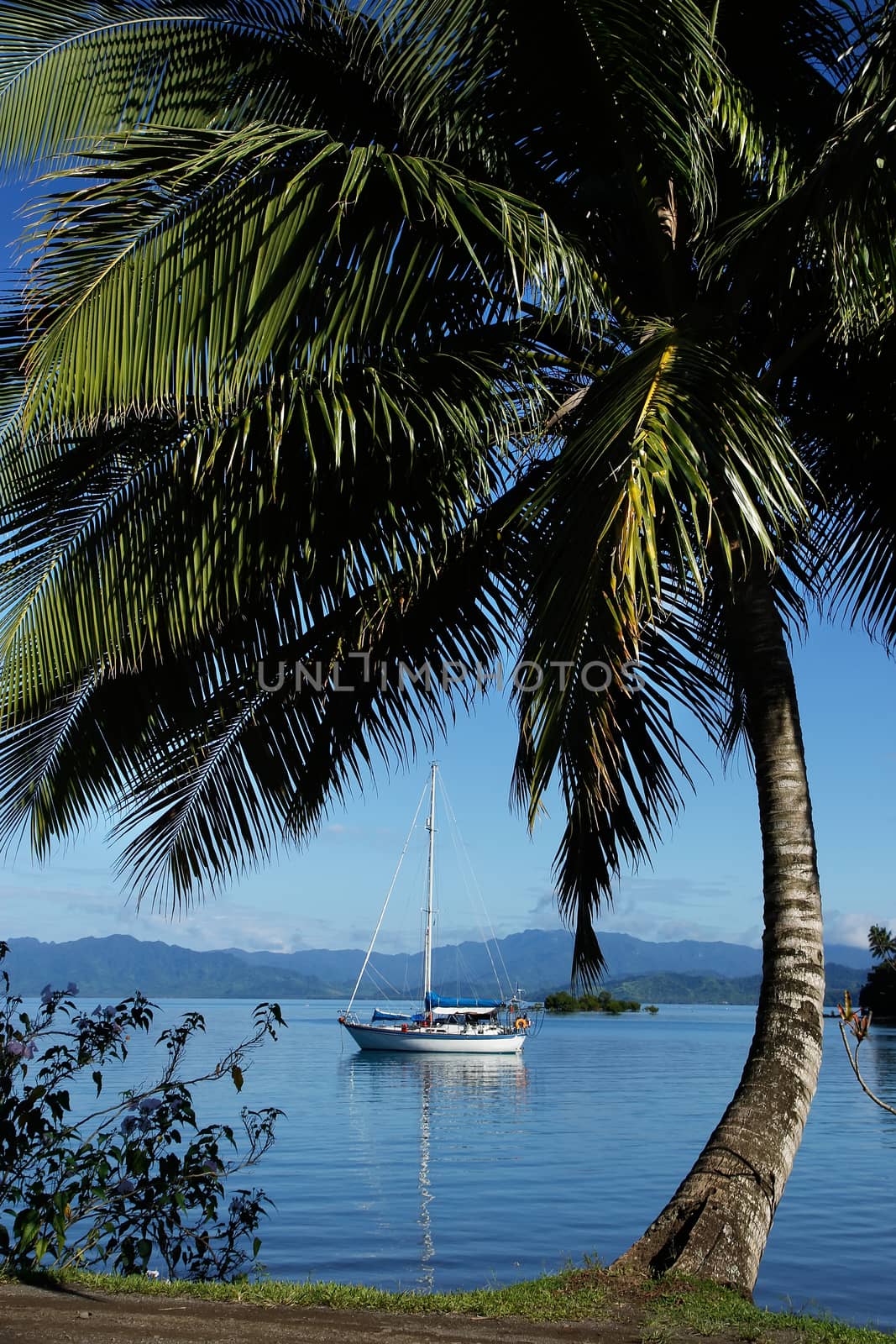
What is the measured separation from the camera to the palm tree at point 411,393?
4.98m

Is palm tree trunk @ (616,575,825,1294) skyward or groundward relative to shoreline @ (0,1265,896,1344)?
skyward

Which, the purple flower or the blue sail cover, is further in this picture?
the blue sail cover

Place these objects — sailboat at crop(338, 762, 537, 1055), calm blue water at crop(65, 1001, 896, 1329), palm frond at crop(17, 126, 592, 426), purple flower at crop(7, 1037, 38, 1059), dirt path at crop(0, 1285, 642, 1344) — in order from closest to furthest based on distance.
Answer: dirt path at crop(0, 1285, 642, 1344), palm frond at crop(17, 126, 592, 426), purple flower at crop(7, 1037, 38, 1059), calm blue water at crop(65, 1001, 896, 1329), sailboat at crop(338, 762, 537, 1055)

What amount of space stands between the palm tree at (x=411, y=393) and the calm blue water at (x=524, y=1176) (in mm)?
3278

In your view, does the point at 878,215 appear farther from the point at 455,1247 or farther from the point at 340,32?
the point at 455,1247

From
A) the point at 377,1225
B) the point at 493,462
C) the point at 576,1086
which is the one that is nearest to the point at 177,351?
the point at 493,462

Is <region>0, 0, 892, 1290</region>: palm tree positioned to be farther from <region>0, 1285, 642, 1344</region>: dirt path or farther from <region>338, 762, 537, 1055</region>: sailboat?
<region>338, 762, 537, 1055</region>: sailboat

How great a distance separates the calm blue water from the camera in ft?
43.6

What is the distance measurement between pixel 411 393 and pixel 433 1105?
3538 cm

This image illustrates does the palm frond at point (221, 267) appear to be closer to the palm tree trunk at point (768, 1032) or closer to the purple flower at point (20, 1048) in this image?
the palm tree trunk at point (768, 1032)

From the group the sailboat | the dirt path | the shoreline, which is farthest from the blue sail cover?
the dirt path

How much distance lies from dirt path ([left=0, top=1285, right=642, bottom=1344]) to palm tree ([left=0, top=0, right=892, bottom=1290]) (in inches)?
35.9

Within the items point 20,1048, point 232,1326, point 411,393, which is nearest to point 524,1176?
point 20,1048

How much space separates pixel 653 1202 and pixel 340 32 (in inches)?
674
